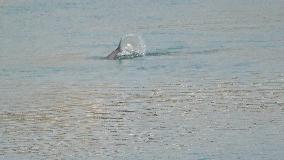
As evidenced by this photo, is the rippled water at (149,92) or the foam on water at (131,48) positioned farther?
the foam on water at (131,48)

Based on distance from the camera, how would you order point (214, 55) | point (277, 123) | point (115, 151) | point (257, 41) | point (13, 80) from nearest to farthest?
point (115, 151) < point (277, 123) < point (13, 80) < point (214, 55) < point (257, 41)

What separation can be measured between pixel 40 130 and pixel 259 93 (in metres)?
4.36

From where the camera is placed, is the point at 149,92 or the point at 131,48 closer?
the point at 149,92

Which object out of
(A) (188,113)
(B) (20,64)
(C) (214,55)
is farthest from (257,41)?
(A) (188,113)

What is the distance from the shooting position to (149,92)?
19625 mm

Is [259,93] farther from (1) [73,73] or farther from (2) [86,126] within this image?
(1) [73,73]

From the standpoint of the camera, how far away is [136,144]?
14859 millimetres

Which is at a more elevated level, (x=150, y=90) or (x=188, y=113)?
(x=150, y=90)

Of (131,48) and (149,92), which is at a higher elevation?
(131,48)

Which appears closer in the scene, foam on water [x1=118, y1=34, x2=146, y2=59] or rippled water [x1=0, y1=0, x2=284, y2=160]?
rippled water [x1=0, y1=0, x2=284, y2=160]

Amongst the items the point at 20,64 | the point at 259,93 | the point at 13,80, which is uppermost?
the point at 20,64

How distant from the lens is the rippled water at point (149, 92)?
1478 centimetres

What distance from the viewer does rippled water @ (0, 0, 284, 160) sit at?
14781mm

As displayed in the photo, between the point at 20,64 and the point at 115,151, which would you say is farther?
the point at 20,64
